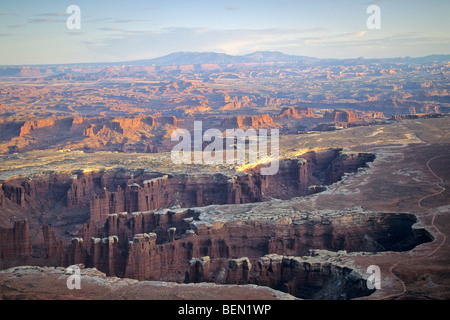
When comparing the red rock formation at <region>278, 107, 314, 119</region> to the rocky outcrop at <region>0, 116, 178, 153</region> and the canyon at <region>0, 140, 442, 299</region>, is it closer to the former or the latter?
the rocky outcrop at <region>0, 116, 178, 153</region>

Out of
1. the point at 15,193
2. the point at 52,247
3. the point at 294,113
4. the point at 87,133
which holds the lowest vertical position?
the point at 52,247

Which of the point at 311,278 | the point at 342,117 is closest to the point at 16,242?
the point at 311,278

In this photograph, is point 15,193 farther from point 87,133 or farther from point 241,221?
point 87,133

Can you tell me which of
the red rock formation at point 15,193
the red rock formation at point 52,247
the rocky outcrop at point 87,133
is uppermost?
the rocky outcrop at point 87,133

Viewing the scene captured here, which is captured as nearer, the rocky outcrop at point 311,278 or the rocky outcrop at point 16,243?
the rocky outcrop at point 311,278

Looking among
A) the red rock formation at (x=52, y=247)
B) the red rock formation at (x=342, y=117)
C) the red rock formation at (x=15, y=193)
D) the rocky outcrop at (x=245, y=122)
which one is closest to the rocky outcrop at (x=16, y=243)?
the red rock formation at (x=52, y=247)

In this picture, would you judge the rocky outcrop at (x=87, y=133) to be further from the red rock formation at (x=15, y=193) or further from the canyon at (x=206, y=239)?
the canyon at (x=206, y=239)

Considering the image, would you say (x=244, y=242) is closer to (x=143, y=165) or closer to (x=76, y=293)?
(x=76, y=293)
